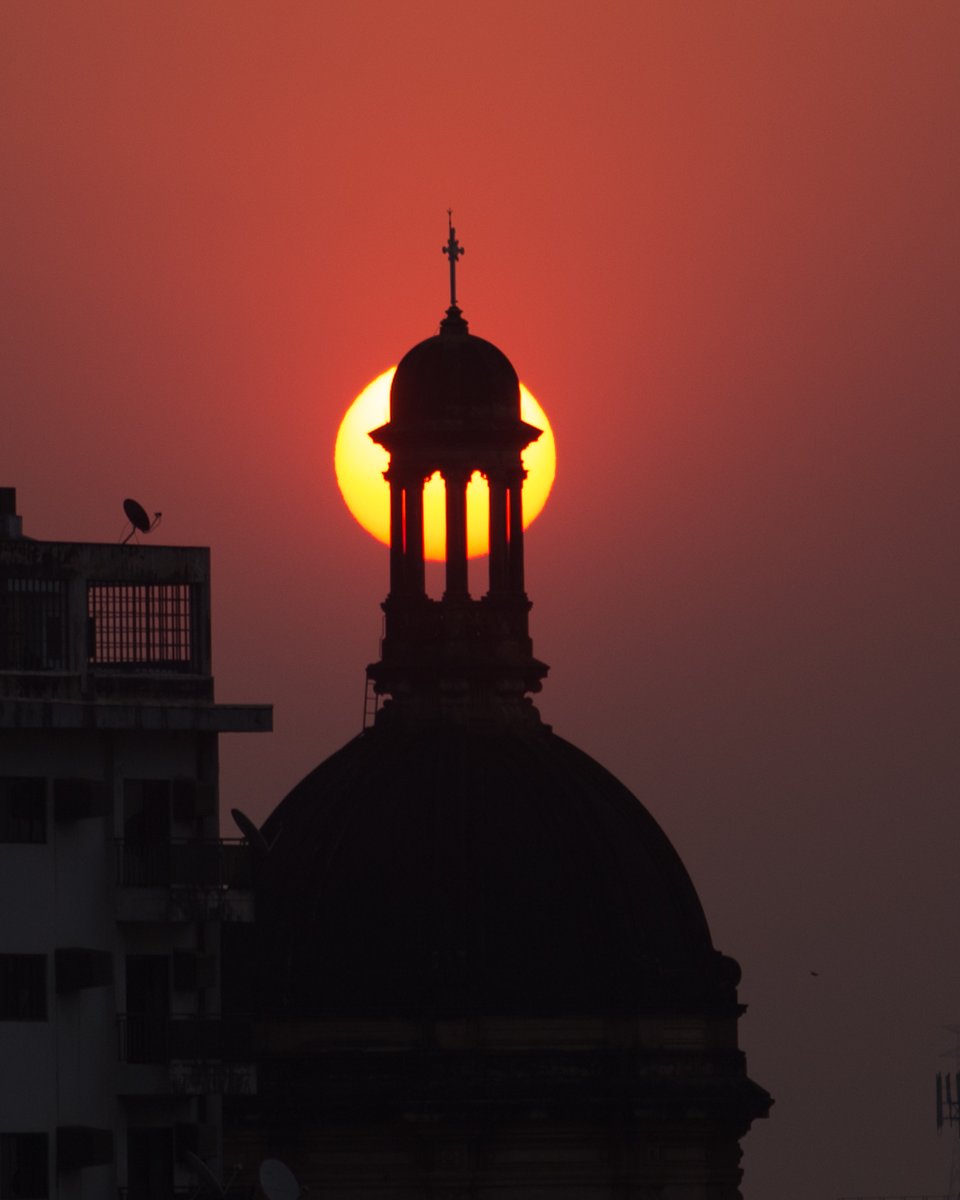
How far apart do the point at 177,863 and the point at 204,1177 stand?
16.3 feet

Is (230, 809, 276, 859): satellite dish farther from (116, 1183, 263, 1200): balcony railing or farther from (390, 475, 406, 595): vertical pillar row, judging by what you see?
(390, 475, 406, 595): vertical pillar row

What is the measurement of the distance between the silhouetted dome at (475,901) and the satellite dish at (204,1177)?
29.9 metres

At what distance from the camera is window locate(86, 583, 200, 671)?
108 m

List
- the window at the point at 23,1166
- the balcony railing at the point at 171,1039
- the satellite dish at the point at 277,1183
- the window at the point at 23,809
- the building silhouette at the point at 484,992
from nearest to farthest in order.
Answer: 1. the window at the point at 23,1166
2. the window at the point at 23,809
3. the balcony railing at the point at 171,1039
4. the satellite dish at the point at 277,1183
5. the building silhouette at the point at 484,992

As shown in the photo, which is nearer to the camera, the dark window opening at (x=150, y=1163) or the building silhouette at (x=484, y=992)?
the dark window opening at (x=150, y=1163)

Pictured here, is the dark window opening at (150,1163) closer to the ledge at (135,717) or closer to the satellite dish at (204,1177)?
the satellite dish at (204,1177)

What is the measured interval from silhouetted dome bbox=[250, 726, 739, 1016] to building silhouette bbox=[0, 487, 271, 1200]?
2725 centimetres

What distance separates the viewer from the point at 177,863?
106 metres

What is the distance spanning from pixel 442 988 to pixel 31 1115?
33468 millimetres

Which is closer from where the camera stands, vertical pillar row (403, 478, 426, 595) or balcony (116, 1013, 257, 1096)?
balcony (116, 1013, 257, 1096)

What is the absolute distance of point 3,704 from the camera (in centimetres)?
10469

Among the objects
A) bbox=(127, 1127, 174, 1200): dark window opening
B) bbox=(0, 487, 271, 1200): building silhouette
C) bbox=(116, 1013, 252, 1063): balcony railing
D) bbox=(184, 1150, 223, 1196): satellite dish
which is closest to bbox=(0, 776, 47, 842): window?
bbox=(0, 487, 271, 1200): building silhouette

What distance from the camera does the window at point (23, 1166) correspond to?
102750 mm

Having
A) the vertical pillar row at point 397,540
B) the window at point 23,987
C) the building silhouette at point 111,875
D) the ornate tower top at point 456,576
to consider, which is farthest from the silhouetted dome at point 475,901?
the window at point 23,987
